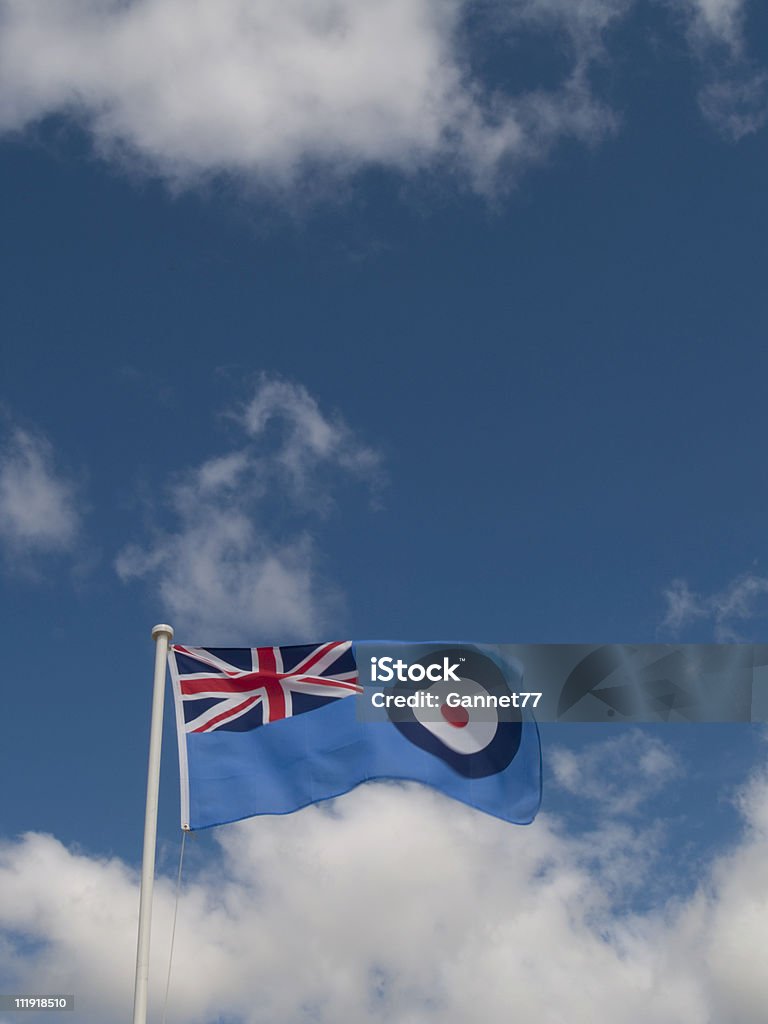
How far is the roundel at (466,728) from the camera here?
1105 inches

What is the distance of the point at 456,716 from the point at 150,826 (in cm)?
818

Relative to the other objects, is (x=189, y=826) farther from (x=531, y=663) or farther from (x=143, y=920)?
(x=531, y=663)

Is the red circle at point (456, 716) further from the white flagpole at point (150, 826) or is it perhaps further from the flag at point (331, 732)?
the white flagpole at point (150, 826)

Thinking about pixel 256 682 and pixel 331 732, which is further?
pixel 256 682

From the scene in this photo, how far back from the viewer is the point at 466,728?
2864 centimetres

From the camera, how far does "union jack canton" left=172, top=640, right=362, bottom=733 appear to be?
90.5ft

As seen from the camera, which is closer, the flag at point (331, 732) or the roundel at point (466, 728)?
the flag at point (331, 732)

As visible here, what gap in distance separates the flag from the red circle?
32mm

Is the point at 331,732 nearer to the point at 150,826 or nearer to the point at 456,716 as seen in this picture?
the point at 456,716

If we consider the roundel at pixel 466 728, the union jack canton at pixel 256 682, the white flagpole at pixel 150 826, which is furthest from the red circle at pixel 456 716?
the white flagpole at pixel 150 826

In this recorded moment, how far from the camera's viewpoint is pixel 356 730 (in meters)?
28.0

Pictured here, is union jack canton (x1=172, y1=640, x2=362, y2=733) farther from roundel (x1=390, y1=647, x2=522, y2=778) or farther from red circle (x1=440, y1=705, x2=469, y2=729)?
red circle (x1=440, y1=705, x2=469, y2=729)

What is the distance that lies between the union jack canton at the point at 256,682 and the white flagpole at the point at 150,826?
1516mm

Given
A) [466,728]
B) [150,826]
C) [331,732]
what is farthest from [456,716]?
[150,826]
